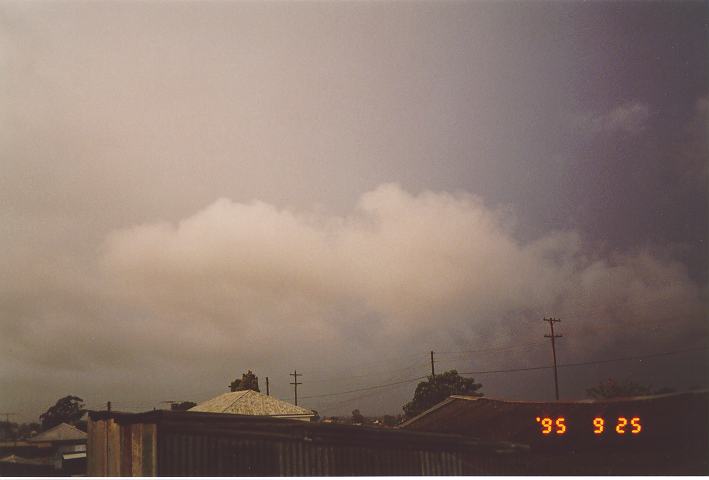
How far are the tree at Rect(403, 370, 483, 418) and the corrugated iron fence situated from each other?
195 feet

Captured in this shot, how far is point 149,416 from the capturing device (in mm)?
14609

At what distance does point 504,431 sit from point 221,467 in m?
8.91

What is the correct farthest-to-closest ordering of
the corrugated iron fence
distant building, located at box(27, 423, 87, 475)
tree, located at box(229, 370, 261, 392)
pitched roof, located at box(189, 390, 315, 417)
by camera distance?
tree, located at box(229, 370, 261, 392), pitched roof, located at box(189, 390, 315, 417), distant building, located at box(27, 423, 87, 475), the corrugated iron fence

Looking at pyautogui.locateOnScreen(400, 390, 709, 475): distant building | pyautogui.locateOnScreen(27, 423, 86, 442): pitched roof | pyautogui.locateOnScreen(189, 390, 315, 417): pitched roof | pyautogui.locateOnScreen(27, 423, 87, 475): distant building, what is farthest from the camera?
pyautogui.locateOnScreen(27, 423, 86, 442): pitched roof

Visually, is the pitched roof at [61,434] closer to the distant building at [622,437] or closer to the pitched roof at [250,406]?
the pitched roof at [250,406]

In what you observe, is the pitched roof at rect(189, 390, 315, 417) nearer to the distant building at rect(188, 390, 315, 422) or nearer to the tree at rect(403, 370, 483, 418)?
the distant building at rect(188, 390, 315, 422)

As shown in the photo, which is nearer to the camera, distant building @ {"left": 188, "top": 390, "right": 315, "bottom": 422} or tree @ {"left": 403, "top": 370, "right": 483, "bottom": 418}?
distant building @ {"left": 188, "top": 390, "right": 315, "bottom": 422}

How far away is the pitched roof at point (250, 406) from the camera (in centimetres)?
4144

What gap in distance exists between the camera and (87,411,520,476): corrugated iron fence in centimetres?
1467

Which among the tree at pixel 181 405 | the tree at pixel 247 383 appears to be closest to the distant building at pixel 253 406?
the tree at pixel 181 405

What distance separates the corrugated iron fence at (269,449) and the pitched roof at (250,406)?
2538cm

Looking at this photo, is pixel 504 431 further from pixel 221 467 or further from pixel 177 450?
pixel 177 450

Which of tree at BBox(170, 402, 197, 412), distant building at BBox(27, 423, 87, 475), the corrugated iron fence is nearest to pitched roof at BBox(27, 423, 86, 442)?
distant building at BBox(27, 423, 87, 475)

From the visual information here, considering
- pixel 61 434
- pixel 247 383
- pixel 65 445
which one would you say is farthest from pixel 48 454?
pixel 247 383
